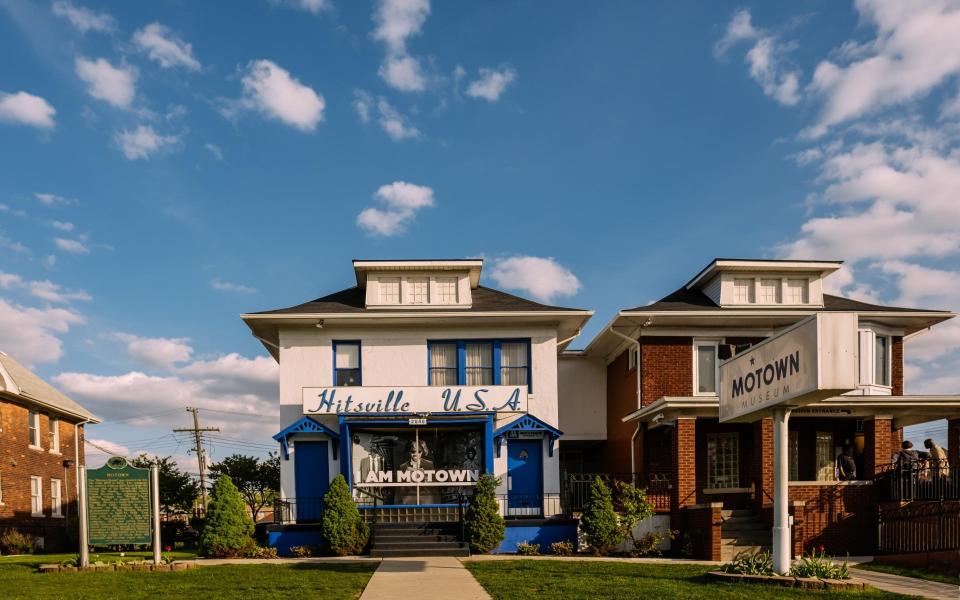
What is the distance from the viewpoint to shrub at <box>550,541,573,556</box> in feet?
61.8

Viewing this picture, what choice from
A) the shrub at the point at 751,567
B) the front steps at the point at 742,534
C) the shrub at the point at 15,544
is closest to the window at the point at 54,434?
the shrub at the point at 15,544

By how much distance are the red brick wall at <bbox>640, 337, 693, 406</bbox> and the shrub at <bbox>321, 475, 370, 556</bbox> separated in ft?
28.4

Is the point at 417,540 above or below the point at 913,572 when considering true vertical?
below

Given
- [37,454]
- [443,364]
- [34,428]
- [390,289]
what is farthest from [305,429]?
[34,428]

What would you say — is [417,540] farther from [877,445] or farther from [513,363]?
[877,445]

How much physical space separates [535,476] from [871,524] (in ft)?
27.9

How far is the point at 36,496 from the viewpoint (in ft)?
90.4

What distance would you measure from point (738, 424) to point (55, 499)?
24.7 m

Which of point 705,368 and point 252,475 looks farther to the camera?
point 252,475

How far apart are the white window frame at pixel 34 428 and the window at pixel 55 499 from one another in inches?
79.2

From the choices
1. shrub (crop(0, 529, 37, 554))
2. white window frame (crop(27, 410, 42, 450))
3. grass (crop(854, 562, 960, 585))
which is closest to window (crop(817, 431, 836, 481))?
grass (crop(854, 562, 960, 585))

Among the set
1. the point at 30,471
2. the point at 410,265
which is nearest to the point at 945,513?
the point at 410,265

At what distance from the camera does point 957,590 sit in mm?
11992

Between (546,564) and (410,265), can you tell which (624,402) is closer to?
(410,265)
